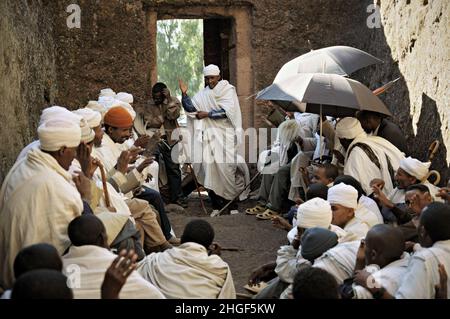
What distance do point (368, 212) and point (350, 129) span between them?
149 centimetres

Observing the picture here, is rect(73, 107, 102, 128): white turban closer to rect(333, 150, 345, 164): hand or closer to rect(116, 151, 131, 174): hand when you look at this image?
rect(116, 151, 131, 174): hand

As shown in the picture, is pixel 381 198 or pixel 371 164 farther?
pixel 371 164

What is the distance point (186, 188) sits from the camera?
461 inches

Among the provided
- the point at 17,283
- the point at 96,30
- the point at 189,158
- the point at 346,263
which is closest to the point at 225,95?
the point at 189,158

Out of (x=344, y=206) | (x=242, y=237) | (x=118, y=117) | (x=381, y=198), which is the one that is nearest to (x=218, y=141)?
(x=242, y=237)

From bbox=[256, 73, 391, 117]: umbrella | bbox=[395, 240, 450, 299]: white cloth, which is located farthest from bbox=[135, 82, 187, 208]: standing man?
bbox=[395, 240, 450, 299]: white cloth

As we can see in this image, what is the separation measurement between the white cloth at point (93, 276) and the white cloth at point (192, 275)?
25.0 inches

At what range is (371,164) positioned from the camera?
7.72 m

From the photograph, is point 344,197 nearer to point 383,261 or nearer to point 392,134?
point 383,261

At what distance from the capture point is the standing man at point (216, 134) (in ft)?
37.0

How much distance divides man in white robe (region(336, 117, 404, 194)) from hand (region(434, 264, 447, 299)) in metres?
2.90

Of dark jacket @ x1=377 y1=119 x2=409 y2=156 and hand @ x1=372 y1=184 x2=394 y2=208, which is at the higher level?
dark jacket @ x1=377 y1=119 x2=409 y2=156

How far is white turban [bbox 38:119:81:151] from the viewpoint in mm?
5527

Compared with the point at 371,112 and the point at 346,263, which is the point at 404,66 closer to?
the point at 371,112
